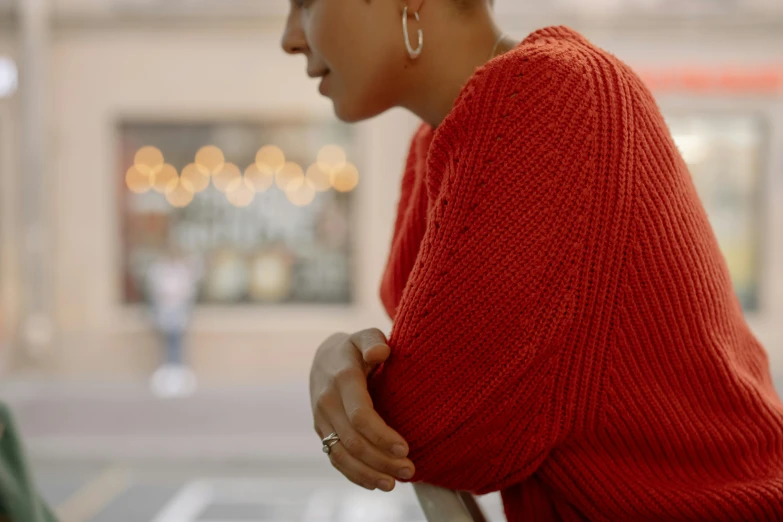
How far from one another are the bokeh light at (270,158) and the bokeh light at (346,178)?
641 millimetres

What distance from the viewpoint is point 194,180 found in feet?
29.5

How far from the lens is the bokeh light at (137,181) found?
888 centimetres

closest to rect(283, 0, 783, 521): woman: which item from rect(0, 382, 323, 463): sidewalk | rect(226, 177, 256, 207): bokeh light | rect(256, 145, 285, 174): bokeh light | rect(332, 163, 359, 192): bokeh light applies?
rect(0, 382, 323, 463): sidewalk

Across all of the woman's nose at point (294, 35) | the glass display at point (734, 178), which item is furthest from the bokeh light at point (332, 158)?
the woman's nose at point (294, 35)

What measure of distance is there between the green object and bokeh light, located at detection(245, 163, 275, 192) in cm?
812

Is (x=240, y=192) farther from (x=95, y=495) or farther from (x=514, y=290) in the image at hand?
(x=514, y=290)

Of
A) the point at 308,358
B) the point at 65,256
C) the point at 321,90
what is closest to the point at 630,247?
the point at 321,90

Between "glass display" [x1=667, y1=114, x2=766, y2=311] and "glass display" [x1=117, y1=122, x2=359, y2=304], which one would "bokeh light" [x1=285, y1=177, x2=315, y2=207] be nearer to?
"glass display" [x1=117, y1=122, x2=359, y2=304]

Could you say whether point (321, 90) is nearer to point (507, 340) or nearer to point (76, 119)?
point (507, 340)

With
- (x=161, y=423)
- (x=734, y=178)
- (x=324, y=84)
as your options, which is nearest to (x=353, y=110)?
(x=324, y=84)

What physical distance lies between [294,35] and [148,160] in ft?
27.2

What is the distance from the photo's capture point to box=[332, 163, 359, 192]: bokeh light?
29.1 ft

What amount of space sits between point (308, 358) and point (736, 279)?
5.00 metres

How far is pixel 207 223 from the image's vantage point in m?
9.00
